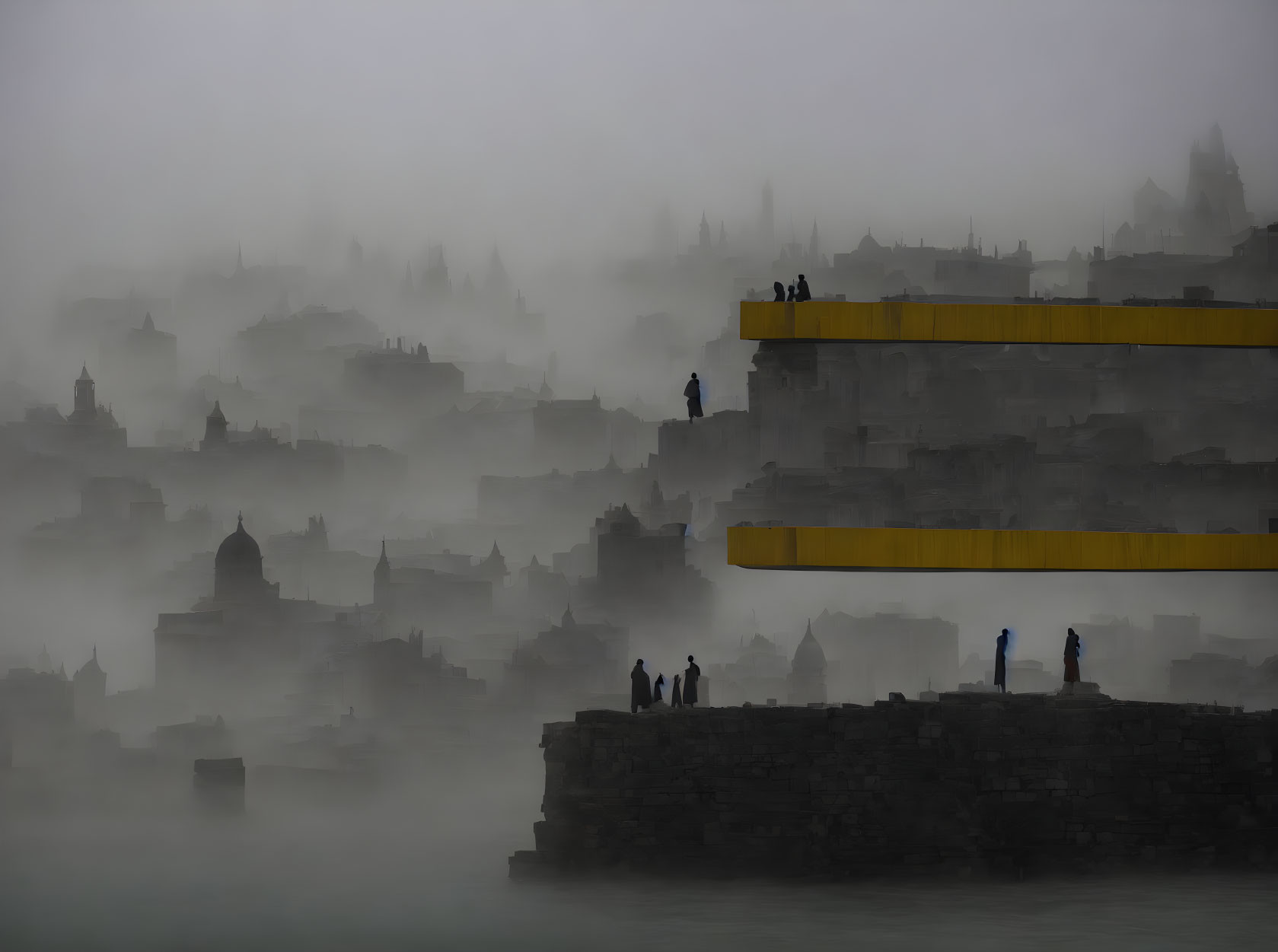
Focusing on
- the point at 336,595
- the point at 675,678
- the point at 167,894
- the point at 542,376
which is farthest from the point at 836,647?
the point at 167,894

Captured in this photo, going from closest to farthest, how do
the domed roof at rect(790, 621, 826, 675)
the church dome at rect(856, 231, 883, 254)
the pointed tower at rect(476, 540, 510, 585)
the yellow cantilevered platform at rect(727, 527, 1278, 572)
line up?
the yellow cantilevered platform at rect(727, 527, 1278, 572), the church dome at rect(856, 231, 883, 254), the domed roof at rect(790, 621, 826, 675), the pointed tower at rect(476, 540, 510, 585)

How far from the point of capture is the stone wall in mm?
17000

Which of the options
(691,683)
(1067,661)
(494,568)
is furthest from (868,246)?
(494,568)

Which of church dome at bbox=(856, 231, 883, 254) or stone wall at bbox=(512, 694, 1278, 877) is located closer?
stone wall at bbox=(512, 694, 1278, 877)

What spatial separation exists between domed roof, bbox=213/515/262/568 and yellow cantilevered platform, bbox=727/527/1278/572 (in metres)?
9.06

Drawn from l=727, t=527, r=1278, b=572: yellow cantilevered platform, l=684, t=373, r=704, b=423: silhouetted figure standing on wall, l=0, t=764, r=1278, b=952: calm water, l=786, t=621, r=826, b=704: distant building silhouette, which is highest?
l=684, t=373, r=704, b=423: silhouetted figure standing on wall

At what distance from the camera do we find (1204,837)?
1719 centimetres

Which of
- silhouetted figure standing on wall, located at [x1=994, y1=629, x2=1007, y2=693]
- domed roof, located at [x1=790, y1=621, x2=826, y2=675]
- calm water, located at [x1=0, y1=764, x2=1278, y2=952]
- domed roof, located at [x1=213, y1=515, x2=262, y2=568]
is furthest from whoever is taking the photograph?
domed roof, located at [x1=213, y1=515, x2=262, y2=568]

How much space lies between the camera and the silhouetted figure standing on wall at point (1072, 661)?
18016mm

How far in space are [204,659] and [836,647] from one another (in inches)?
451

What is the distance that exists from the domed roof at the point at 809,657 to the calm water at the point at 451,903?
5225 millimetres

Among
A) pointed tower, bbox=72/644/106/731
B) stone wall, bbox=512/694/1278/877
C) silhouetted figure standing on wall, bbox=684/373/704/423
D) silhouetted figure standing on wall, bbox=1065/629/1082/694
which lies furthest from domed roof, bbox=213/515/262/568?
silhouetted figure standing on wall, bbox=1065/629/1082/694

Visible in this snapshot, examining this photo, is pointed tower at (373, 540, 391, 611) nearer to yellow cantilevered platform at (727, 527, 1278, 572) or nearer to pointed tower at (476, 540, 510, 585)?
pointed tower at (476, 540, 510, 585)

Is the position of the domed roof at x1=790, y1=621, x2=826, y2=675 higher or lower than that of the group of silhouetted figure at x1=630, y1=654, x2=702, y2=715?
higher
